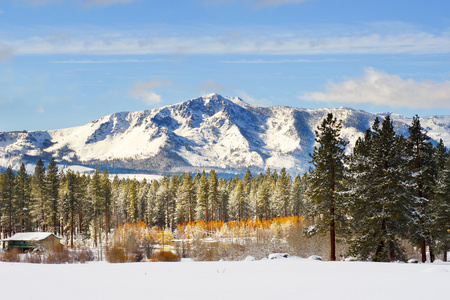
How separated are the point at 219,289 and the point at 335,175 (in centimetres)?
2146

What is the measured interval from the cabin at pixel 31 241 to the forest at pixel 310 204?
15.4 ft

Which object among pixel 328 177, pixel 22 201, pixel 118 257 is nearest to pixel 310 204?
pixel 328 177

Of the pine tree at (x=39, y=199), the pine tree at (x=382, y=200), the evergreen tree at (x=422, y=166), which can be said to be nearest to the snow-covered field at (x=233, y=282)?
the pine tree at (x=382, y=200)

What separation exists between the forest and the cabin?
4.70 metres

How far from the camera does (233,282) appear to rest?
16297mm

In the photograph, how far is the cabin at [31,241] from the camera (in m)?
67.5

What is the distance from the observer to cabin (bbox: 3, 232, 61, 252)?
67.5m

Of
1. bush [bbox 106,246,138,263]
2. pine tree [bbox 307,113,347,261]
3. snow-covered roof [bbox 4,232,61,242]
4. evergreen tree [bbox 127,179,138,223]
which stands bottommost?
bush [bbox 106,246,138,263]

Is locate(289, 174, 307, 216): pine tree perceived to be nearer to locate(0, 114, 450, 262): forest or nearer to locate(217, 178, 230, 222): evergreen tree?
locate(0, 114, 450, 262): forest

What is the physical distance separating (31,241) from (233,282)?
61900mm

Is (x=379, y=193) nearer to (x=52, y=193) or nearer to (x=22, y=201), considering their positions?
(x=52, y=193)

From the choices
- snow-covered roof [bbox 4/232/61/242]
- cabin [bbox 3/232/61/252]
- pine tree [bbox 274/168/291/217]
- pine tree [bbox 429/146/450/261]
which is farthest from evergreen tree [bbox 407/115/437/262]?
pine tree [bbox 274/168/291/217]

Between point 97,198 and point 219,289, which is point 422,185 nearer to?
point 219,289

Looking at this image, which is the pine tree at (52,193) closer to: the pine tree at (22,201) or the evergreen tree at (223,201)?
the pine tree at (22,201)
